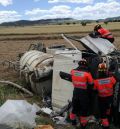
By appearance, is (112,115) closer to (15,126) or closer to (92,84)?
(92,84)

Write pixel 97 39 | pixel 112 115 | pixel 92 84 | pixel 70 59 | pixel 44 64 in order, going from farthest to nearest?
pixel 44 64 → pixel 97 39 → pixel 70 59 → pixel 112 115 → pixel 92 84

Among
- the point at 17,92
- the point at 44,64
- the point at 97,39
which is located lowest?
the point at 17,92

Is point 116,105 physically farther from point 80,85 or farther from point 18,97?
point 18,97

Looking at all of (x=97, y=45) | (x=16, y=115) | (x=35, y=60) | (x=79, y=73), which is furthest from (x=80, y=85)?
(x=35, y=60)

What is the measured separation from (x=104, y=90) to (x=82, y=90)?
443 mm

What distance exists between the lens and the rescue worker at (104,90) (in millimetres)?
8391

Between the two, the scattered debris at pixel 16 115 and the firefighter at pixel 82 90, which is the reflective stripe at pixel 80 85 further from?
the scattered debris at pixel 16 115

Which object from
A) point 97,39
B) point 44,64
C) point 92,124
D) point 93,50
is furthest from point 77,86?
point 44,64

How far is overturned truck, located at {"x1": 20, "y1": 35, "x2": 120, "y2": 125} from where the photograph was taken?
9.61 m

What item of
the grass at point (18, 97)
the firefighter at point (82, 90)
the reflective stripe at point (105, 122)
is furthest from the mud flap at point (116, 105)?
the grass at point (18, 97)

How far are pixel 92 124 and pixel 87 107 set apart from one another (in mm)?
700

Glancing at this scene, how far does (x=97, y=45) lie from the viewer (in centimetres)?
1093

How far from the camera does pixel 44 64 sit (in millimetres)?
12367

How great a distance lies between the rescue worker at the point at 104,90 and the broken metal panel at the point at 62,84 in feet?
5.38
